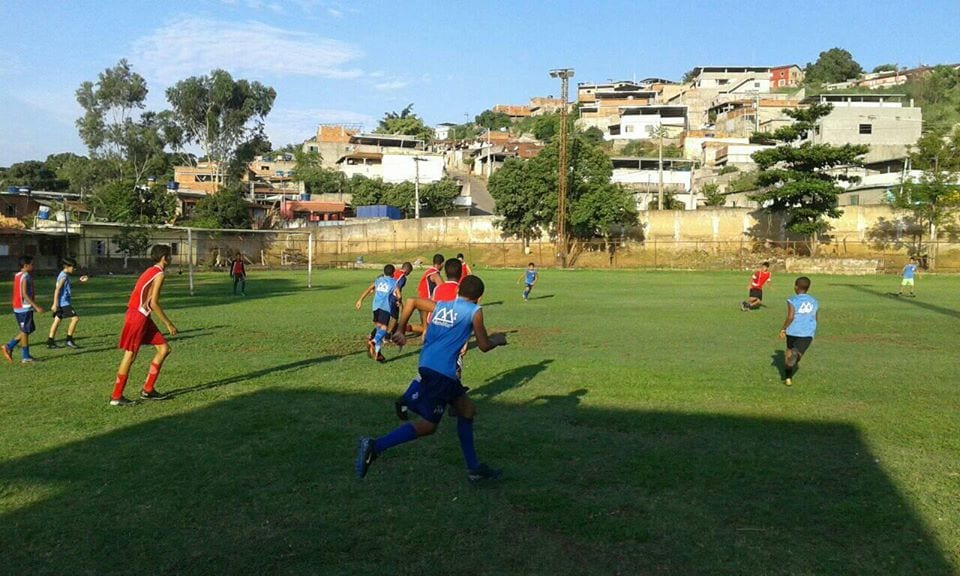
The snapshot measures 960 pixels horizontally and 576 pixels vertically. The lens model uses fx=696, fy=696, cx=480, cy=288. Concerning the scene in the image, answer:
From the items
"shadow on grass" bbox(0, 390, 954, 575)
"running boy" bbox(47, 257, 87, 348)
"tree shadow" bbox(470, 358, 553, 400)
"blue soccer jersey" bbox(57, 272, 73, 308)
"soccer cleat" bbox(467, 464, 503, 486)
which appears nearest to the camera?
"shadow on grass" bbox(0, 390, 954, 575)

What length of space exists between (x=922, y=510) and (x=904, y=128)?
83.2 meters

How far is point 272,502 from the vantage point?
5.36m

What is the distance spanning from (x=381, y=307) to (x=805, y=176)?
4710 centimetres

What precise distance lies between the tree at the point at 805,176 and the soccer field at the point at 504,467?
4042 cm

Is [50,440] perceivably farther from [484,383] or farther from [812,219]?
[812,219]

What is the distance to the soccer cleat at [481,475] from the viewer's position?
582cm

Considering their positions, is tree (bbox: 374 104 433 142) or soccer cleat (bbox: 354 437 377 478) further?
tree (bbox: 374 104 433 142)

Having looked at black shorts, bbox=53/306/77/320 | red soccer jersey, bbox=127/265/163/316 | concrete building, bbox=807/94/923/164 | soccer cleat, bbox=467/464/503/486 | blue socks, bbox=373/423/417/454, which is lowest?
soccer cleat, bbox=467/464/503/486

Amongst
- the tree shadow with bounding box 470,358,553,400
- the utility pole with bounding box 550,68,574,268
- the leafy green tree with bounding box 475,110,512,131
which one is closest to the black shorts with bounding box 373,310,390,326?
the tree shadow with bounding box 470,358,553,400

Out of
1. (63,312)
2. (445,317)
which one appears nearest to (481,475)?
(445,317)

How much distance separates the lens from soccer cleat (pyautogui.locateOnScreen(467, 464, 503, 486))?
5824 millimetres

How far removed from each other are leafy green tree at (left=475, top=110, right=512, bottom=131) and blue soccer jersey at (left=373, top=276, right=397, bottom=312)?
138m

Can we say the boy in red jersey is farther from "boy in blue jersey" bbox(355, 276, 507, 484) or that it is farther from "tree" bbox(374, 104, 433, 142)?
"tree" bbox(374, 104, 433, 142)

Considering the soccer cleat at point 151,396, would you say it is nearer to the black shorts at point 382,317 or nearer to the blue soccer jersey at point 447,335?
the black shorts at point 382,317
